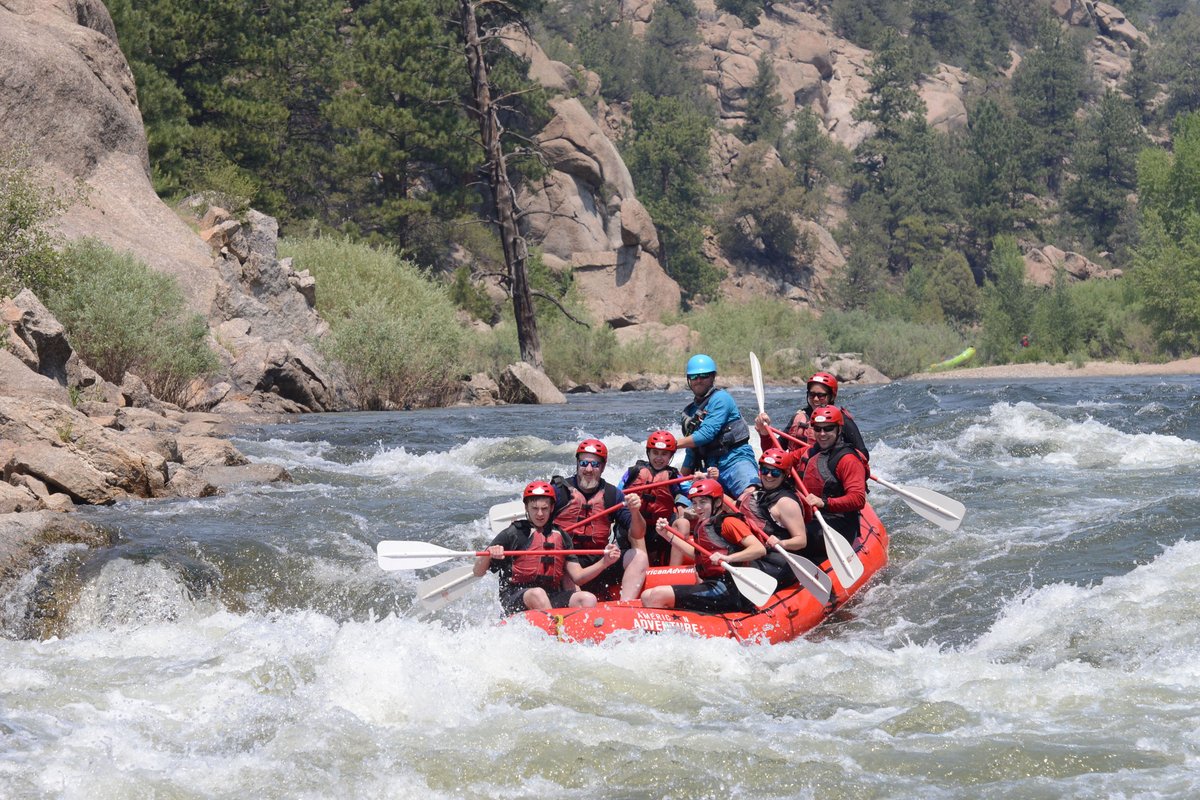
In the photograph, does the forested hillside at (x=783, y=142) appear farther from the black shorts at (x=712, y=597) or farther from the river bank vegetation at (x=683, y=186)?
the black shorts at (x=712, y=597)

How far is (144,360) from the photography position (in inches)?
684

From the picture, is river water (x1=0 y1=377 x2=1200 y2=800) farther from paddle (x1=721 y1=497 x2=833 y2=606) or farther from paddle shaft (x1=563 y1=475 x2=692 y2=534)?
paddle shaft (x1=563 y1=475 x2=692 y2=534)

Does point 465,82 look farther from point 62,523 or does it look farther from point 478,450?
point 62,523

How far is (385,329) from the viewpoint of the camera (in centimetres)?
2075

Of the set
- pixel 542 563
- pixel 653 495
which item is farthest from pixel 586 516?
pixel 653 495

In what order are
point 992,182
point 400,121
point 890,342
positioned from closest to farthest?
1. point 400,121
2. point 890,342
3. point 992,182

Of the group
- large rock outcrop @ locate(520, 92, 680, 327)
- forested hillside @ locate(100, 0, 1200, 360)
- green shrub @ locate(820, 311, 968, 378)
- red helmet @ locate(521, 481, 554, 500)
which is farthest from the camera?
large rock outcrop @ locate(520, 92, 680, 327)

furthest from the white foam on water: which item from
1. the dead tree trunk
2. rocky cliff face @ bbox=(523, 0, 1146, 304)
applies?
rocky cliff face @ bbox=(523, 0, 1146, 304)

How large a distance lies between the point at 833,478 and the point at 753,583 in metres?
1.47

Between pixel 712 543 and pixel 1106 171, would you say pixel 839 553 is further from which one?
pixel 1106 171

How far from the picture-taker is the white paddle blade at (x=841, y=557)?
822 cm

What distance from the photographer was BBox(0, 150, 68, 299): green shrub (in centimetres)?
1548

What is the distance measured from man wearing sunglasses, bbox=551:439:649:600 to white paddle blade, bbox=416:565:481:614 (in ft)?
2.05

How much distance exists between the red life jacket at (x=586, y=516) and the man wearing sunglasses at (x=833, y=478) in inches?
50.2
